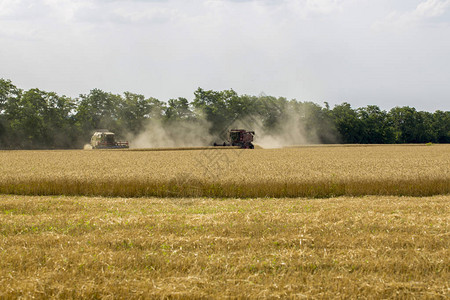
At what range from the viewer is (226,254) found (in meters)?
7.07

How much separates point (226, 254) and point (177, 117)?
224 ft

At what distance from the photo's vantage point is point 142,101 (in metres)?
76.9

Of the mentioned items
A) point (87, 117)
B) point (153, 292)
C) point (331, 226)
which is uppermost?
point (87, 117)

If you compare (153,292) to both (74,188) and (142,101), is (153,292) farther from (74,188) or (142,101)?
(142,101)

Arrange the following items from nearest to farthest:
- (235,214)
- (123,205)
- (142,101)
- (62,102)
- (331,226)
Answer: (331,226) → (235,214) → (123,205) → (62,102) → (142,101)

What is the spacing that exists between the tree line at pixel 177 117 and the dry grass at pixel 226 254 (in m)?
58.5

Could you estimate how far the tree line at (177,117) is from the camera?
63.7 meters

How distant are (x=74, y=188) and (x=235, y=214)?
8668 millimetres

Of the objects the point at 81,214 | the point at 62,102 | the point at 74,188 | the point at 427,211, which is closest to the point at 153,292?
the point at 81,214

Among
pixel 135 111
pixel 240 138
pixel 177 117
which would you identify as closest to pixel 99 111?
pixel 135 111

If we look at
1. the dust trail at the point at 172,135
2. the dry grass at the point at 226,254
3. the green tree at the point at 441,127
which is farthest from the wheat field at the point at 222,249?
the green tree at the point at 441,127

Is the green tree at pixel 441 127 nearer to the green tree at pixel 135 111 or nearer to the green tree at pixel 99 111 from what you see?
the green tree at pixel 135 111

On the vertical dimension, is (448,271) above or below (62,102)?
below

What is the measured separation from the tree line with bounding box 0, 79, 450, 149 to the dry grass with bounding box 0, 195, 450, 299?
58.5 meters
